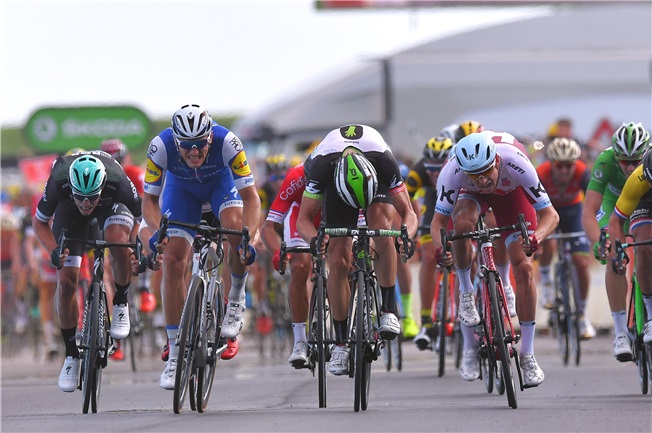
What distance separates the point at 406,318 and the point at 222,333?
166 inches

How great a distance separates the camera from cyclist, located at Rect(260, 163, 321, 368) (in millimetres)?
12500

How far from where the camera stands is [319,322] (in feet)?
38.5

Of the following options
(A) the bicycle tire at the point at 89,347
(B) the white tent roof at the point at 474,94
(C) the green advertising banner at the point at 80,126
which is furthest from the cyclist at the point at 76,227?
(B) the white tent roof at the point at 474,94

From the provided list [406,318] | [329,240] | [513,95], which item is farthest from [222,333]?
[513,95]

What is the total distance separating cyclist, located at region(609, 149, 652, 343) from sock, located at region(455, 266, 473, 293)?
1.08 m

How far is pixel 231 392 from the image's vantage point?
14.1 meters

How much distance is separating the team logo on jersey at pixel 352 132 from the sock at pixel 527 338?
73.2 inches

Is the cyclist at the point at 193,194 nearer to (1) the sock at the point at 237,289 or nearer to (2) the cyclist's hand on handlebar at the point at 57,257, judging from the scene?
(1) the sock at the point at 237,289

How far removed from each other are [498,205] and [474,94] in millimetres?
19051

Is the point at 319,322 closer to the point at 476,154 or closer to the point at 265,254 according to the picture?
the point at 476,154

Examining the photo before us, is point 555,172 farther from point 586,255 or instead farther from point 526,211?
point 526,211

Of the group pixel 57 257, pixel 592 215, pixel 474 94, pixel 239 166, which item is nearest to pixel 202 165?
pixel 239 166

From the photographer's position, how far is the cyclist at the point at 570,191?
52.9 feet

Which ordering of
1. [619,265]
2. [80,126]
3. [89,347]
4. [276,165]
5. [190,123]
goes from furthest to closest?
[80,126], [276,165], [619,265], [89,347], [190,123]
